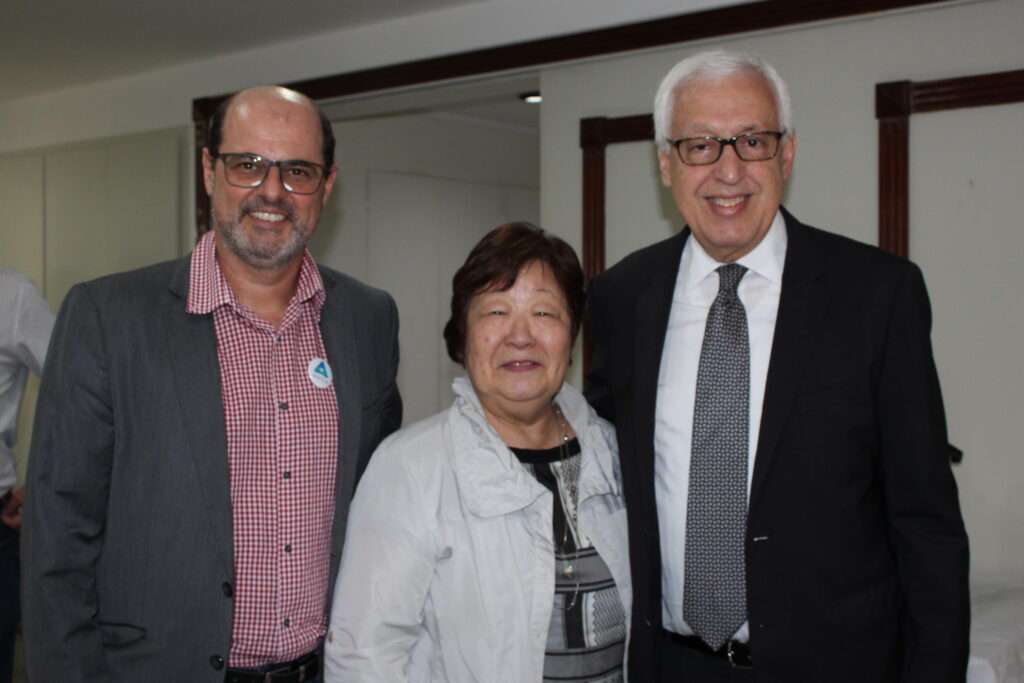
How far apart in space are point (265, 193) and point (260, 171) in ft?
0.17

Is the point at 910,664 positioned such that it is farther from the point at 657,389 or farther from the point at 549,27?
the point at 549,27

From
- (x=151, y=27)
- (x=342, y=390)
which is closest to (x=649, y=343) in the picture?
(x=342, y=390)

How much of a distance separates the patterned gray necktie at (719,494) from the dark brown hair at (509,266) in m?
0.31

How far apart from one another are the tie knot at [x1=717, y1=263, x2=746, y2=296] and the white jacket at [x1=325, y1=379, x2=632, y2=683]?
0.54 meters

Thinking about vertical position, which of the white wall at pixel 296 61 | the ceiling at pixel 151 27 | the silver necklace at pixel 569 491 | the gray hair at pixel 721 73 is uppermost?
the ceiling at pixel 151 27

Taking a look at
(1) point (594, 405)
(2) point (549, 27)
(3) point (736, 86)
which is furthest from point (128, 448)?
(2) point (549, 27)

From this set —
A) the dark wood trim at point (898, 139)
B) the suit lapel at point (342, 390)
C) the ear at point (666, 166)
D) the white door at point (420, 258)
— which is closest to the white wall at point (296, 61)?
the dark wood trim at point (898, 139)

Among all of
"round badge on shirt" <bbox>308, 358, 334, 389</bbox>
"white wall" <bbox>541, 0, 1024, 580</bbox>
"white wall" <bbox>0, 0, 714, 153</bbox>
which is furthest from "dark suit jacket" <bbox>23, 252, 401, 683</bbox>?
"white wall" <bbox>0, 0, 714, 153</bbox>

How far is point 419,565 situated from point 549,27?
309 centimetres

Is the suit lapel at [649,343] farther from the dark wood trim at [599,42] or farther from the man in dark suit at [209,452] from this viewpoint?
the dark wood trim at [599,42]

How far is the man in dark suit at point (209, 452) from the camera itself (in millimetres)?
1702

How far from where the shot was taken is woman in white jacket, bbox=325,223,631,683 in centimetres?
A: 165

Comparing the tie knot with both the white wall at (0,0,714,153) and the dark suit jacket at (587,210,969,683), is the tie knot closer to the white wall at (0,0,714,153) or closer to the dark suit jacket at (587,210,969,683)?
the dark suit jacket at (587,210,969,683)

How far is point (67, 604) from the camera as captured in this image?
169 cm
